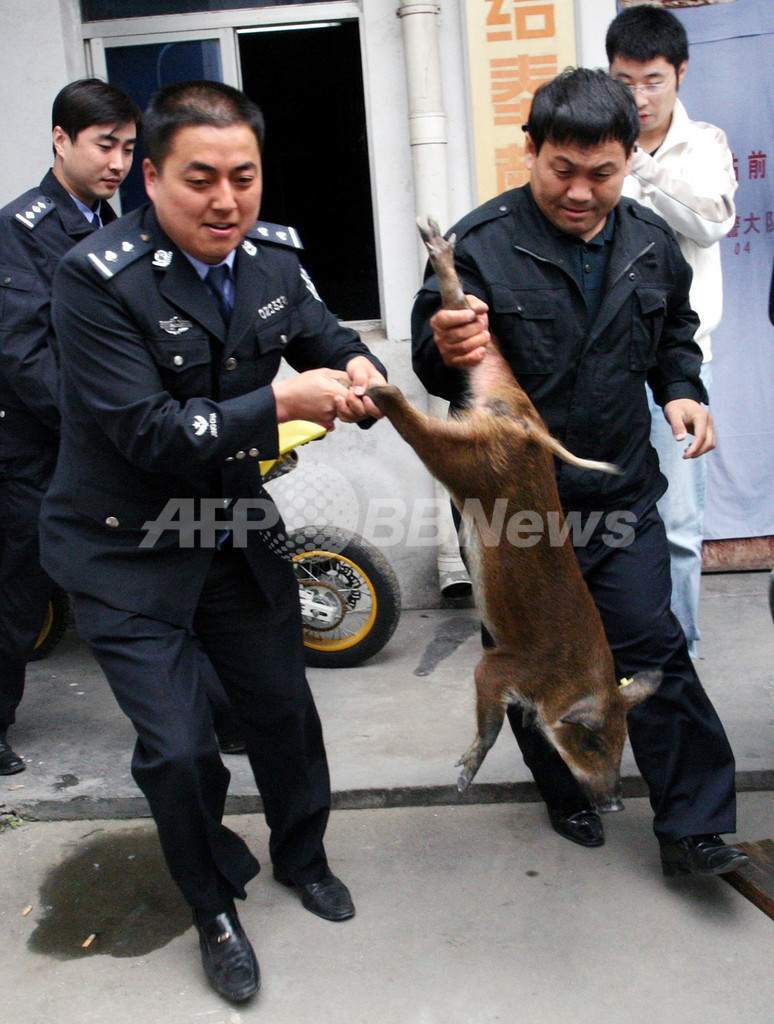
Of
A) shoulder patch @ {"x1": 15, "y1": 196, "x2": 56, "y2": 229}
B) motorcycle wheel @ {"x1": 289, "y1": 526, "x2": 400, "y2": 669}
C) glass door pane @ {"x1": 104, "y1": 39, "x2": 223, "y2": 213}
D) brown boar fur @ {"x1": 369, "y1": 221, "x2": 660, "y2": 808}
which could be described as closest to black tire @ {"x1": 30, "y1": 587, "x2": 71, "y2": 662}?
motorcycle wheel @ {"x1": 289, "y1": 526, "x2": 400, "y2": 669}

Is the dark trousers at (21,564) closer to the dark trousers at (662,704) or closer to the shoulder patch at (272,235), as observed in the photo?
the shoulder patch at (272,235)

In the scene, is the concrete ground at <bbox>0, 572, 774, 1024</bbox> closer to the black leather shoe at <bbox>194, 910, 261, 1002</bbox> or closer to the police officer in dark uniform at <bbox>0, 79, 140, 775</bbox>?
the black leather shoe at <bbox>194, 910, 261, 1002</bbox>

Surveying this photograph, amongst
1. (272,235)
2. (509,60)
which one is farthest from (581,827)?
(509,60)

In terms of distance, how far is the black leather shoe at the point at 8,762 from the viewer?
12.9 feet

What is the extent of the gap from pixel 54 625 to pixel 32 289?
5.69 ft

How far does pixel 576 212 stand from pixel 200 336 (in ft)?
3.23

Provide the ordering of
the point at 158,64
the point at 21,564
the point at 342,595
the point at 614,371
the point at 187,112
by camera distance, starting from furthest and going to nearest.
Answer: the point at 158,64 → the point at 342,595 → the point at 21,564 → the point at 614,371 → the point at 187,112

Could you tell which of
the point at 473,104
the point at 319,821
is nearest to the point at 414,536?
the point at 473,104

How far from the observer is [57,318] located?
2.62 metres

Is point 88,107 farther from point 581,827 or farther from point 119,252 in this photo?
point 581,827

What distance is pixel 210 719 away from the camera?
280cm

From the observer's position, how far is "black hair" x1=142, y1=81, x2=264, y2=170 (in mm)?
2424

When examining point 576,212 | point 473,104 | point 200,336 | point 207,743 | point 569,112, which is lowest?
point 207,743

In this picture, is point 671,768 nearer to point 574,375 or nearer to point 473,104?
point 574,375
